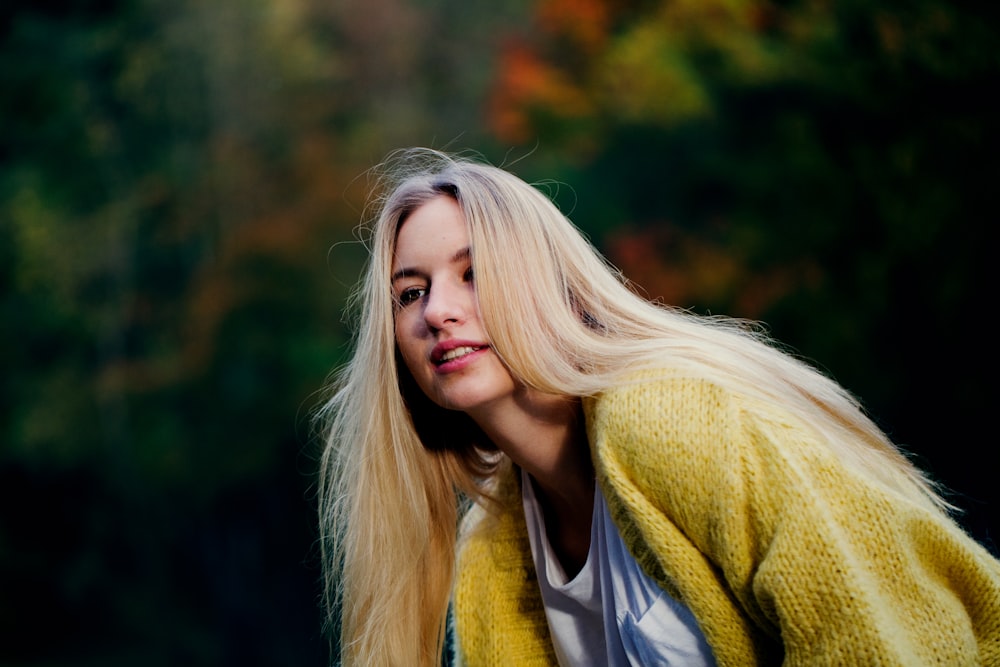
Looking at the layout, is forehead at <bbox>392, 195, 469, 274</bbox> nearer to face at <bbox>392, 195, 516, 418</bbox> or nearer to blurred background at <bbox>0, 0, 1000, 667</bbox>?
face at <bbox>392, 195, 516, 418</bbox>

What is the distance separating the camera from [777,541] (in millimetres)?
1315

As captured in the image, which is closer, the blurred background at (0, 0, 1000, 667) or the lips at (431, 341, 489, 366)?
the lips at (431, 341, 489, 366)

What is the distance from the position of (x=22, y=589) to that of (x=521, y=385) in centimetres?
875

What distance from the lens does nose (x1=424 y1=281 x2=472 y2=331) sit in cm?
165

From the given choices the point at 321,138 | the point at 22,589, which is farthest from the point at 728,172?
the point at 22,589

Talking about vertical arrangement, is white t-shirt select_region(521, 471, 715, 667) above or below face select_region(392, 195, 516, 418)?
below

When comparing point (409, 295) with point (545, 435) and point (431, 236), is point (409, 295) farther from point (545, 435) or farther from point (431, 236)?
point (545, 435)

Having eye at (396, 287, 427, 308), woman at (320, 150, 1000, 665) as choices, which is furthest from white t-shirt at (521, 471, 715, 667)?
eye at (396, 287, 427, 308)

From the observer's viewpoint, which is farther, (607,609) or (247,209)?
(247,209)

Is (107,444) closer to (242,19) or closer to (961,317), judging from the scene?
(242,19)

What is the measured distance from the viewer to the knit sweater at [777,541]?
1.29 meters

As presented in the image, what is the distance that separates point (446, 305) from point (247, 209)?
315 inches

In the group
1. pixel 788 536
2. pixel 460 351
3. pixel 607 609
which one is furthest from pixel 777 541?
pixel 460 351

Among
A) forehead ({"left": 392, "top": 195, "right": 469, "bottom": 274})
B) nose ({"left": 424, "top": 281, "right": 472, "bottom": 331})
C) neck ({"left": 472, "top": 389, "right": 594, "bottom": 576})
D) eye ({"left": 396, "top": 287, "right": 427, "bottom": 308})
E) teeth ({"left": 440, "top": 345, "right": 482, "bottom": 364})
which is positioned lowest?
neck ({"left": 472, "top": 389, "right": 594, "bottom": 576})
